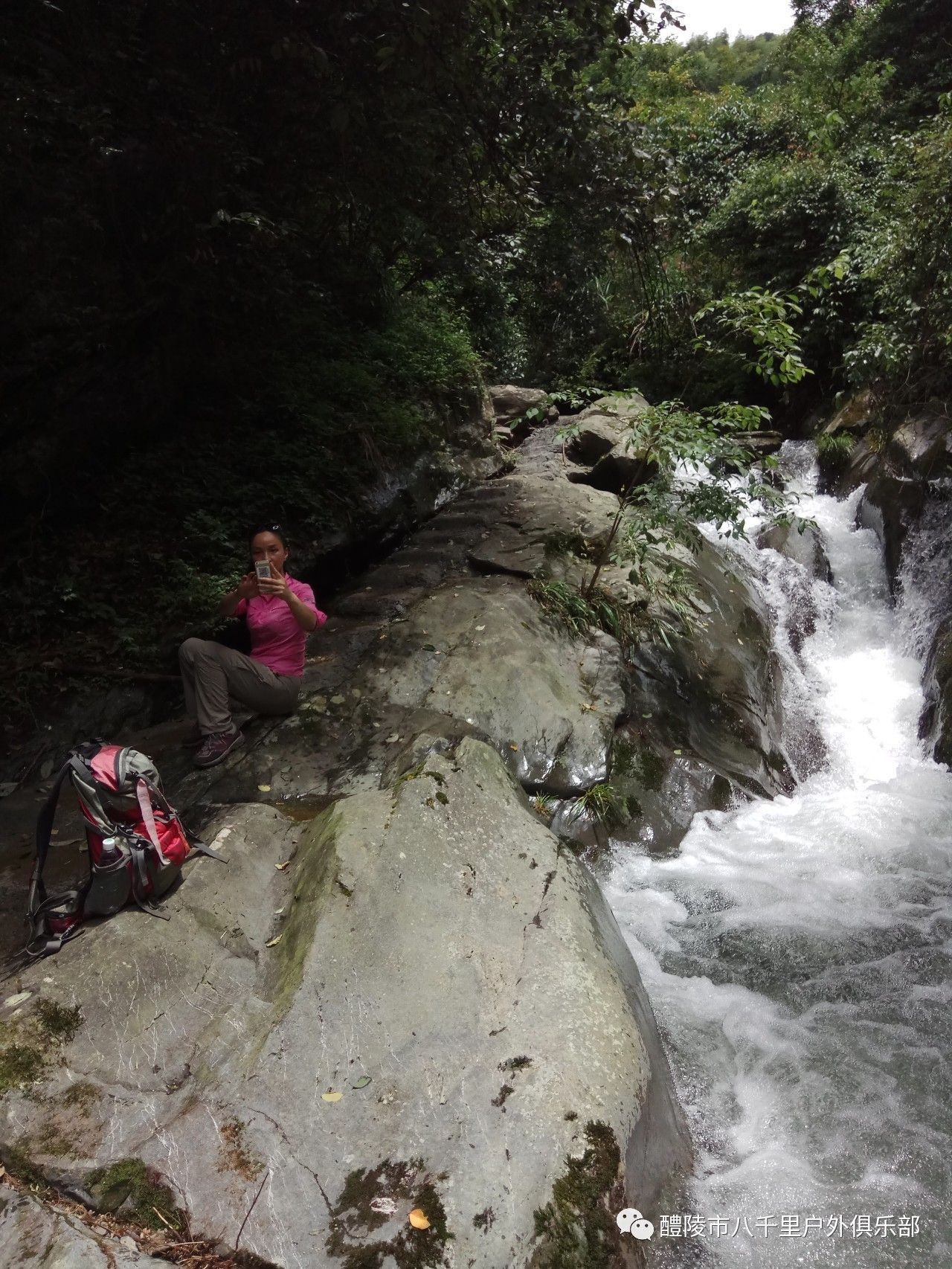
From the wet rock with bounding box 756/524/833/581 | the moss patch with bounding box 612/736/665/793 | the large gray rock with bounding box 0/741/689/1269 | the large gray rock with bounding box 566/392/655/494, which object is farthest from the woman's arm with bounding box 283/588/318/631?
the wet rock with bounding box 756/524/833/581

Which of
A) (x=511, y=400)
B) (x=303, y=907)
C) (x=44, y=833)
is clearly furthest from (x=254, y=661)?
(x=511, y=400)

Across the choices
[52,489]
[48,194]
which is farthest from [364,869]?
[48,194]

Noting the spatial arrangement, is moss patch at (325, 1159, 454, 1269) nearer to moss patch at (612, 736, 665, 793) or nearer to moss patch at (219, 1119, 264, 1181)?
moss patch at (219, 1119, 264, 1181)

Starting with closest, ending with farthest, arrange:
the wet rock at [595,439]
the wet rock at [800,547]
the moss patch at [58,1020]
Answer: the moss patch at [58,1020]
the wet rock at [800,547]
the wet rock at [595,439]

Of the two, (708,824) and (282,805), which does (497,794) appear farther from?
(708,824)

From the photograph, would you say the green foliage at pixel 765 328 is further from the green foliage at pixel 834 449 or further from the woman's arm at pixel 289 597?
the green foliage at pixel 834 449

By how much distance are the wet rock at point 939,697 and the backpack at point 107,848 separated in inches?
258

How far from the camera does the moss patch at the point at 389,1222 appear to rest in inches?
→ 91.2

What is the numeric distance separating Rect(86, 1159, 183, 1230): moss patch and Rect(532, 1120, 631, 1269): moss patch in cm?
118

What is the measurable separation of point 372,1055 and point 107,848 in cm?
138

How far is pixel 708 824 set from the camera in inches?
223

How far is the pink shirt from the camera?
4.81 meters

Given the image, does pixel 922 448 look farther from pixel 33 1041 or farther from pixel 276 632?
pixel 33 1041

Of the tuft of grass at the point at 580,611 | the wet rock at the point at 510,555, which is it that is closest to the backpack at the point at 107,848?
the tuft of grass at the point at 580,611
